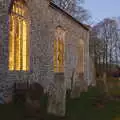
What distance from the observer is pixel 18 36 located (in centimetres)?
1512

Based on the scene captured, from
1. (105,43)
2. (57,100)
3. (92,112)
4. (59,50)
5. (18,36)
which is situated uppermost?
(105,43)

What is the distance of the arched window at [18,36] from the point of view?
14.4 metres

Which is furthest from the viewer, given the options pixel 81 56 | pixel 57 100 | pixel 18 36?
pixel 81 56

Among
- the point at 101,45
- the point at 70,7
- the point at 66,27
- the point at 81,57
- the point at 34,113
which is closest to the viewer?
the point at 34,113

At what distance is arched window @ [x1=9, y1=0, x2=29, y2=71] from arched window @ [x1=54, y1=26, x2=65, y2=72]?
207 inches

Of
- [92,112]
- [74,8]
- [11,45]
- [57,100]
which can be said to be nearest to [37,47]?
[11,45]

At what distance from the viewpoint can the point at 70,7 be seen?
46.1 meters

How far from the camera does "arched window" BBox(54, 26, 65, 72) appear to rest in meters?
21.1

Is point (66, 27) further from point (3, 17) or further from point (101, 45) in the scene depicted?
point (101, 45)

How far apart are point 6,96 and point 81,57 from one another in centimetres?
1563

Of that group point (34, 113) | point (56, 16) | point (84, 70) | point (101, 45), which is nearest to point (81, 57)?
point (84, 70)

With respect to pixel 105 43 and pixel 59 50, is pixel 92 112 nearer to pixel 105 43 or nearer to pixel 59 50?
pixel 59 50

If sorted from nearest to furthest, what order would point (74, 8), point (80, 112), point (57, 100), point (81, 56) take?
point (57, 100), point (80, 112), point (81, 56), point (74, 8)

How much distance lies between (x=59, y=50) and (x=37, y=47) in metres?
5.06
